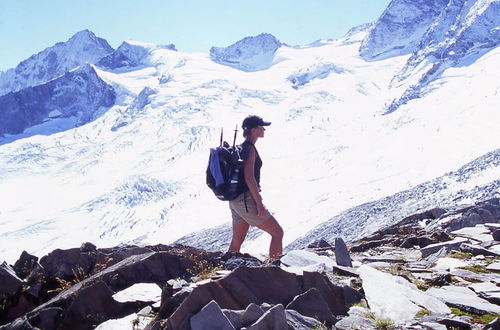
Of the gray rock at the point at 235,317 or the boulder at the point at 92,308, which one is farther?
the boulder at the point at 92,308

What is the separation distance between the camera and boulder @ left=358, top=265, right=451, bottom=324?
21.1 ft

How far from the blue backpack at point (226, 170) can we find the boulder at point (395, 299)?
285 cm

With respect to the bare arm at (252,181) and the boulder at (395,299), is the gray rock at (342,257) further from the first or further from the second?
the boulder at (395,299)

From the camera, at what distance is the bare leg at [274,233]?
9.77 meters

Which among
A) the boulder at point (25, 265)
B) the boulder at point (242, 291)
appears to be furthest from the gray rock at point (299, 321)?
the boulder at point (25, 265)

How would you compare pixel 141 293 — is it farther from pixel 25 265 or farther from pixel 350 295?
pixel 25 265

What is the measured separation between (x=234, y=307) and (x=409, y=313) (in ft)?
6.42

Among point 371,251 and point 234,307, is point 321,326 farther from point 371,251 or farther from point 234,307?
point 371,251

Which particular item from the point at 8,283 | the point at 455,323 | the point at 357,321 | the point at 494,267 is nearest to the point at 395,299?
the point at 357,321

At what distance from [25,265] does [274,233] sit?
4067 mm

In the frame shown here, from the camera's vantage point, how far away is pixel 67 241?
638ft

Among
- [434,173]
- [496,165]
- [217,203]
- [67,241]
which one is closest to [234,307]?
[496,165]

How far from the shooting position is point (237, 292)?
6445 mm

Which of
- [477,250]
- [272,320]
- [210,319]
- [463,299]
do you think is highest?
[210,319]
